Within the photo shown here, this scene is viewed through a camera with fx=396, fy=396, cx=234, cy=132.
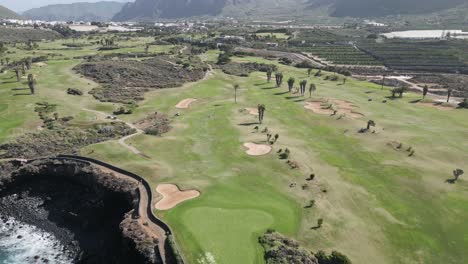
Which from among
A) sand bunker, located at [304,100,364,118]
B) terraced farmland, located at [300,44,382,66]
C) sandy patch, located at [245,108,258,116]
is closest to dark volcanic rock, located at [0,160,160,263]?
sandy patch, located at [245,108,258,116]

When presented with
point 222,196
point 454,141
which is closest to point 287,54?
point 454,141

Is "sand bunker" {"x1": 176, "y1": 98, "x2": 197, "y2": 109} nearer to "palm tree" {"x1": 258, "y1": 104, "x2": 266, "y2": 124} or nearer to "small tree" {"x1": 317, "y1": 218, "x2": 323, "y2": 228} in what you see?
"palm tree" {"x1": 258, "y1": 104, "x2": 266, "y2": 124}

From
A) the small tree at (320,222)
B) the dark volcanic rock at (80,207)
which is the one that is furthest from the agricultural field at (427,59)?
the dark volcanic rock at (80,207)

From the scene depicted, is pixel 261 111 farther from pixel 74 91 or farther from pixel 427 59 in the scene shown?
pixel 427 59

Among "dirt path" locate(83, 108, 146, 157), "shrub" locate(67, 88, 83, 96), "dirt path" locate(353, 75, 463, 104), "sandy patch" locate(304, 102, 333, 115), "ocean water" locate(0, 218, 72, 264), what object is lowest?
"ocean water" locate(0, 218, 72, 264)

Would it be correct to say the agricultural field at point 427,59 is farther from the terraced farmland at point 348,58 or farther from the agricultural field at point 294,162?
the agricultural field at point 294,162

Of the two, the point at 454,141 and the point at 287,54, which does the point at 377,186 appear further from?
Result: the point at 287,54

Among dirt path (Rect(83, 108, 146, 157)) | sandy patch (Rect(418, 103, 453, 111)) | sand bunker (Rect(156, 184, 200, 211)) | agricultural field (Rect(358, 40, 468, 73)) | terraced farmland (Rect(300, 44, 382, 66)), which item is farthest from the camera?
terraced farmland (Rect(300, 44, 382, 66))
